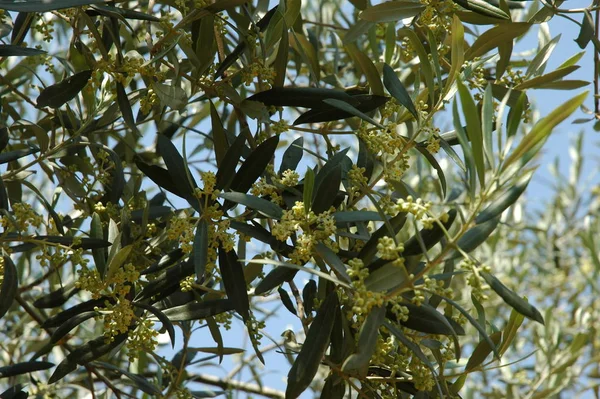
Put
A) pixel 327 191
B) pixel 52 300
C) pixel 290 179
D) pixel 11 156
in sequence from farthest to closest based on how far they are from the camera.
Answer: pixel 52 300 → pixel 11 156 → pixel 290 179 → pixel 327 191

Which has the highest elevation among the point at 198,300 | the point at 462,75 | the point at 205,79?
the point at 205,79

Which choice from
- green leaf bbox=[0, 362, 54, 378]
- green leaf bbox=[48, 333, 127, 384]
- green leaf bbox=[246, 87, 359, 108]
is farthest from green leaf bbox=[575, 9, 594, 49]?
green leaf bbox=[0, 362, 54, 378]

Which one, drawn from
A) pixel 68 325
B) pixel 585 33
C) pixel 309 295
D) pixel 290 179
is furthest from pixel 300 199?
pixel 585 33

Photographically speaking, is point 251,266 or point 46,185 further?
point 46,185

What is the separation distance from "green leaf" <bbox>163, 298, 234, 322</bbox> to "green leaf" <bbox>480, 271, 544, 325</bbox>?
555 millimetres

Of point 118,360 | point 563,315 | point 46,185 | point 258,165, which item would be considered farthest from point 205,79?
point 563,315

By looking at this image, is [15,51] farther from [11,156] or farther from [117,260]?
[117,260]

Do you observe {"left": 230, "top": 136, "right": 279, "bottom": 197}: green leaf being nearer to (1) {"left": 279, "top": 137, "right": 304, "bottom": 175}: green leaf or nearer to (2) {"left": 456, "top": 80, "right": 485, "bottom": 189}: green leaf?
(1) {"left": 279, "top": 137, "right": 304, "bottom": 175}: green leaf

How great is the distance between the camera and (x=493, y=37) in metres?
1.63

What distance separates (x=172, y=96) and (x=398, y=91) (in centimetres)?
44

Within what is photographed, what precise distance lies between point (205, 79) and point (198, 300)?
48 cm

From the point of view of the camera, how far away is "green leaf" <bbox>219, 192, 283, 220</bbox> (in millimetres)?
1254

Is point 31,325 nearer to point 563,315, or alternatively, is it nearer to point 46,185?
point 46,185

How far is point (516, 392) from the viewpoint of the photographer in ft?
12.2
